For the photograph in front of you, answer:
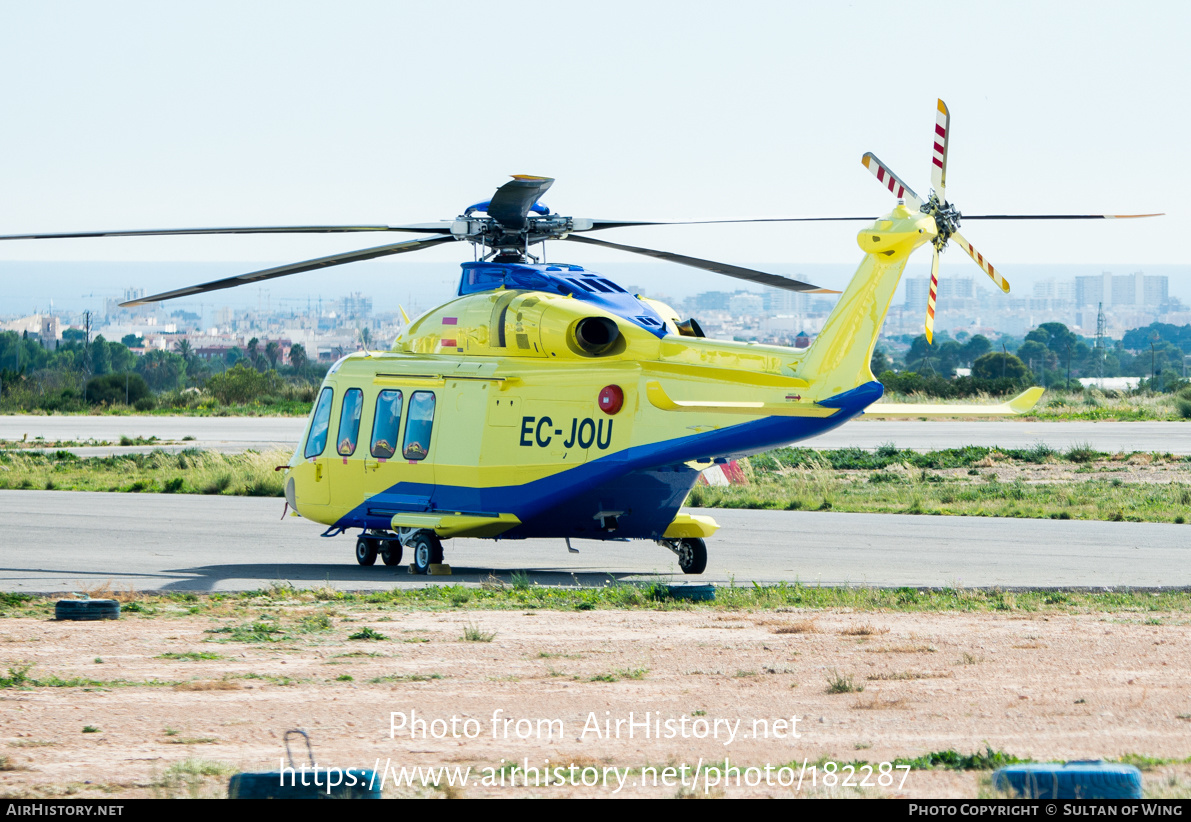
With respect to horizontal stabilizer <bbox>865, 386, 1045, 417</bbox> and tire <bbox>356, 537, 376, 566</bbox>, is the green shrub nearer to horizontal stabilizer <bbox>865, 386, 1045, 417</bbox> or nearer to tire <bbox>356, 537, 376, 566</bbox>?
tire <bbox>356, 537, 376, 566</bbox>

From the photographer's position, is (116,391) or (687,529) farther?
(116,391)

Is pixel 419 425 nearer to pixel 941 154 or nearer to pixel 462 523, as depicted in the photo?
pixel 462 523

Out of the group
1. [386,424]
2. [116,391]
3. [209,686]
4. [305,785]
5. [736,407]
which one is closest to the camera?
[305,785]

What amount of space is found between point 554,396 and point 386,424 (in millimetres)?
2886

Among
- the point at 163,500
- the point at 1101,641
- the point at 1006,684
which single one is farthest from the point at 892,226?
the point at 163,500

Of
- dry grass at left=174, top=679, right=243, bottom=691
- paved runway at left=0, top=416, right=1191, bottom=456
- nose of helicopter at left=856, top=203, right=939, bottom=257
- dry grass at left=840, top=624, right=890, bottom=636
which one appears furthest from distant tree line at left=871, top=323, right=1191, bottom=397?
dry grass at left=174, top=679, right=243, bottom=691

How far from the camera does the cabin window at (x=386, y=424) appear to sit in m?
18.0

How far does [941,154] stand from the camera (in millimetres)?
13391

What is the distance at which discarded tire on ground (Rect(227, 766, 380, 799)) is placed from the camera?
6305mm

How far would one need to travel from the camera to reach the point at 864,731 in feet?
26.8

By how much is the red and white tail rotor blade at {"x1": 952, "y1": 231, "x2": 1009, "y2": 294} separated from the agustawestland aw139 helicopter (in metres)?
0.22

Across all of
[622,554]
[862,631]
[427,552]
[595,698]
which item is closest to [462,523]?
[427,552]

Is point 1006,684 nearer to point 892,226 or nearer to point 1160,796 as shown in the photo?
point 1160,796

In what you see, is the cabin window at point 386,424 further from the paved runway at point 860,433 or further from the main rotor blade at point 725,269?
the paved runway at point 860,433
